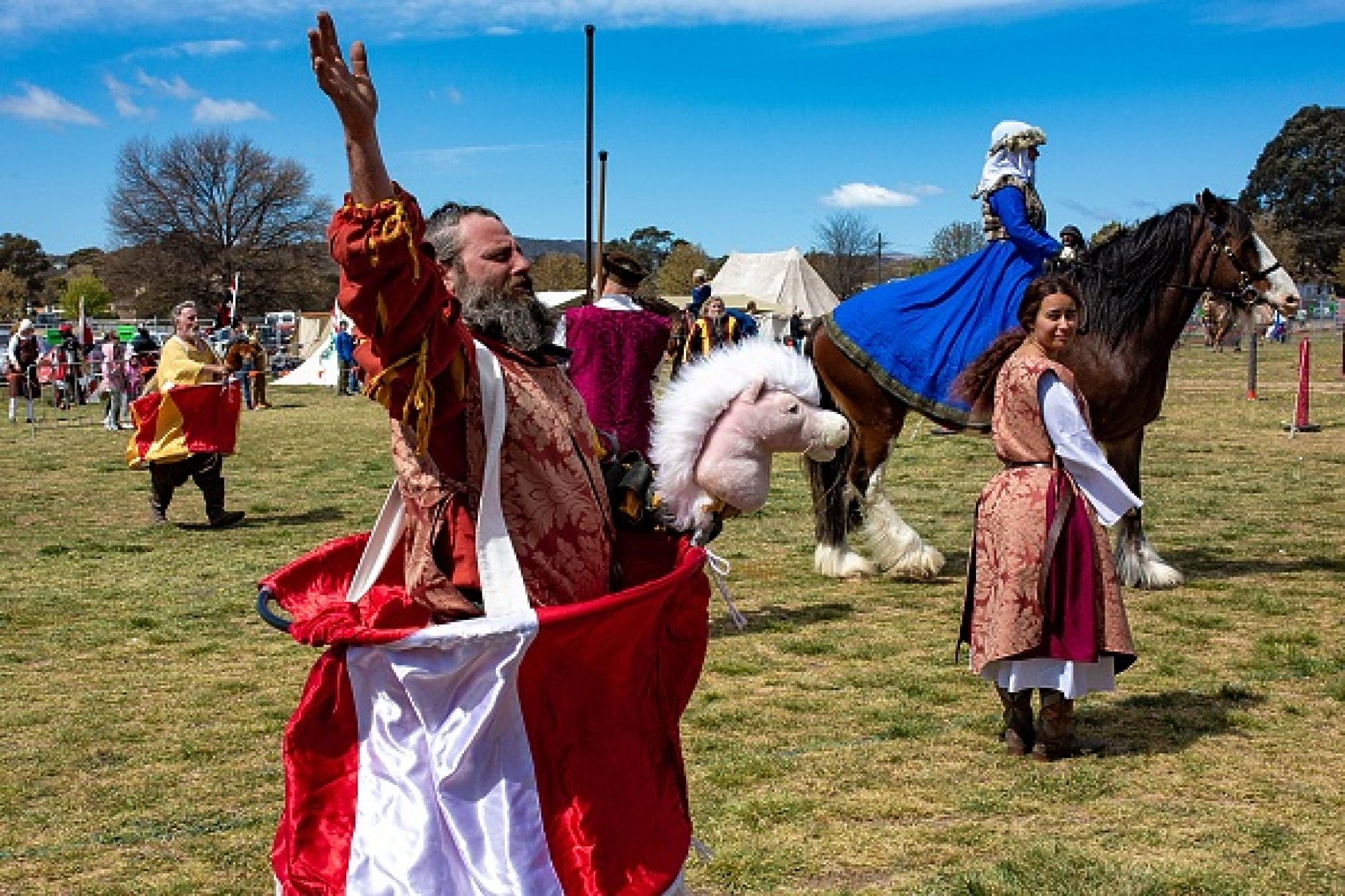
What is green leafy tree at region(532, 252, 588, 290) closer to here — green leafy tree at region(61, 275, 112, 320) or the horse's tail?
green leafy tree at region(61, 275, 112, 320)

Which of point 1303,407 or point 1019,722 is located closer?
point 1019,722

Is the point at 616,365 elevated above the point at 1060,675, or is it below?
above

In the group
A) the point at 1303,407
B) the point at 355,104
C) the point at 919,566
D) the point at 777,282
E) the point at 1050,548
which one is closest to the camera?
the point at 355,104

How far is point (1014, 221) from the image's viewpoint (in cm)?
801

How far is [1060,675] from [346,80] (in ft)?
11.8

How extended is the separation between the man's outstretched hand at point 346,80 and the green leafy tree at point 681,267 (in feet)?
235

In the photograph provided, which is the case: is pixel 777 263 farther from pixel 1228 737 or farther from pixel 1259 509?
pixel 1228 737

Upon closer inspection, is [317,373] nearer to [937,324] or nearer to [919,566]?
[919,566]

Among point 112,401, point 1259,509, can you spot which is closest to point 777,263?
point 112,401

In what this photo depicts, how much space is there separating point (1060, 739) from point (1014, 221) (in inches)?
152

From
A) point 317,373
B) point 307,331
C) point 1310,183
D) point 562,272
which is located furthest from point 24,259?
point 1310,183

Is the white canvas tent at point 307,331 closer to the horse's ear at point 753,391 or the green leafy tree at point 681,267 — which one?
the green leafy tree at point 681,267

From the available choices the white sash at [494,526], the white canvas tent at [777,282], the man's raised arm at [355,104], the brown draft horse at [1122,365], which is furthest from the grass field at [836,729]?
Answer: the white canvas tent at [777,282]

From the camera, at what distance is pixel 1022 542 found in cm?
498
